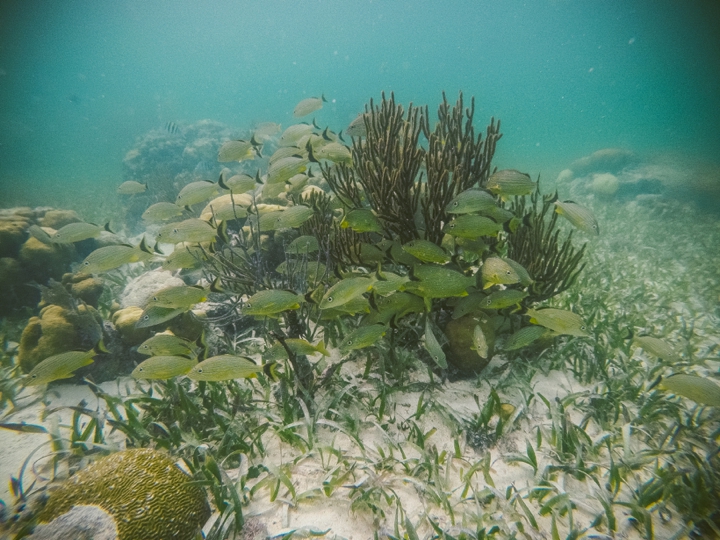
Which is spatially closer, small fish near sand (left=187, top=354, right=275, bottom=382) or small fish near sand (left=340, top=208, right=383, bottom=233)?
small fish near sand (left=187, top=354, right=275, bottom=382)

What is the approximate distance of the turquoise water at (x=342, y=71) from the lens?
4131cm

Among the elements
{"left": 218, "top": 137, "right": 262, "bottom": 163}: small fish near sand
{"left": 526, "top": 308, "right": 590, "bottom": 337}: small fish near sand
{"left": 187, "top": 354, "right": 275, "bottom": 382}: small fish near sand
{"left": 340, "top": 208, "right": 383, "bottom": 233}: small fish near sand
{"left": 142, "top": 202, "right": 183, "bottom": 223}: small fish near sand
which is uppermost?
{"left": 218, "top": 137, "right": 262, "bottom": 163}: small fish near sand

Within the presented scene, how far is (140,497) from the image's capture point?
2.17m

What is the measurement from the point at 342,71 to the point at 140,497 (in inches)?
6196

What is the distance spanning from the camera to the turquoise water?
41312 millimetres

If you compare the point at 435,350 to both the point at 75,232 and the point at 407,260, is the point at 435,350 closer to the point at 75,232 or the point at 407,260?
the point at 407,260

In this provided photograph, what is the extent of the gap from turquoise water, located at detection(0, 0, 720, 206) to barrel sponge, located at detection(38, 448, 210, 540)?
2514 cm

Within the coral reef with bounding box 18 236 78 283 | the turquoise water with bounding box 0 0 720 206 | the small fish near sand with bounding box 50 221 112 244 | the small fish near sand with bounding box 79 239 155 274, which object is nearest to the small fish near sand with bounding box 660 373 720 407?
the small fish near sand with bounding box 79 239 155 274

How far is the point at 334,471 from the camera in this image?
8.79ft

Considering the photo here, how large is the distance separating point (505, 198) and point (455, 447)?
8.68 feet

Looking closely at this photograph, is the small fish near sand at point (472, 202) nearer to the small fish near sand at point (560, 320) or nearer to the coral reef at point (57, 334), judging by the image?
the small fish near sand at point (560, 320)

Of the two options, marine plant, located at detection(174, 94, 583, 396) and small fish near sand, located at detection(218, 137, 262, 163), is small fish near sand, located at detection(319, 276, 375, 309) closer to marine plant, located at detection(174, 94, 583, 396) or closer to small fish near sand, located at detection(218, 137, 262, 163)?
marine plant, located at detection(174, 94, 583, 396)

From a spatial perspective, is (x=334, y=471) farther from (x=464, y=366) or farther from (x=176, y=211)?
(x=176, y=211)

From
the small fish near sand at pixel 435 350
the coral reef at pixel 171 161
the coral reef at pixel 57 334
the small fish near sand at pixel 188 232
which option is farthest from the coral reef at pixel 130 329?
the coral reef at pixel 171 161
